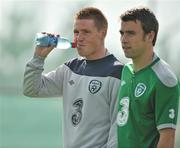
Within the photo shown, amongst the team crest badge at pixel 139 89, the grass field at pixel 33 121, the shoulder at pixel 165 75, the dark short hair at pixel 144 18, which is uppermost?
the dark short hair at pixel 144 18

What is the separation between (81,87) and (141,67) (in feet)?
1.32

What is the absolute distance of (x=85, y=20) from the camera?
12.5 feet

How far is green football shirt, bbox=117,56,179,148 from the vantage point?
11.0 feet

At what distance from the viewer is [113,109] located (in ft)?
12.0

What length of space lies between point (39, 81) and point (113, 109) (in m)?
0.46

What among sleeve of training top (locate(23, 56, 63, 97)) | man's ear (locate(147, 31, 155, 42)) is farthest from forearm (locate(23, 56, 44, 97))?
man's ear (locate(147, 31, 155, 42))

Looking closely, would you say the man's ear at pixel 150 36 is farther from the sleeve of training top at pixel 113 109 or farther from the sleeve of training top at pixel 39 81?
the sleeve of training top at pixel 39 81

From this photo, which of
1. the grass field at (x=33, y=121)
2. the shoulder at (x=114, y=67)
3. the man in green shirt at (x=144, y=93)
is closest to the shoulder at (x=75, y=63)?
the shoulder at (x=114, y=67)

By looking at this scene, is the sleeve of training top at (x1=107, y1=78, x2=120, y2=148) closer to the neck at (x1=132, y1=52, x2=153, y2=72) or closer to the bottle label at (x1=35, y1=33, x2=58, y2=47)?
the neck at (x1=132, y1=52, x2=153, y2=72)

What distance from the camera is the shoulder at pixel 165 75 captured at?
3.36 meters

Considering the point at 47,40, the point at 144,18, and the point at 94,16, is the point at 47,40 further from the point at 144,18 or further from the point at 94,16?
the point at 144,18

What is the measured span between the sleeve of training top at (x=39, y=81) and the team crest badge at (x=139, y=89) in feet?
1.90

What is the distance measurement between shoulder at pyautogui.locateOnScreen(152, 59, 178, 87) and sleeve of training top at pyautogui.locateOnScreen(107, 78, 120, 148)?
304 mm

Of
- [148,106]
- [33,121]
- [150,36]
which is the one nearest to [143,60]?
[150,36]
